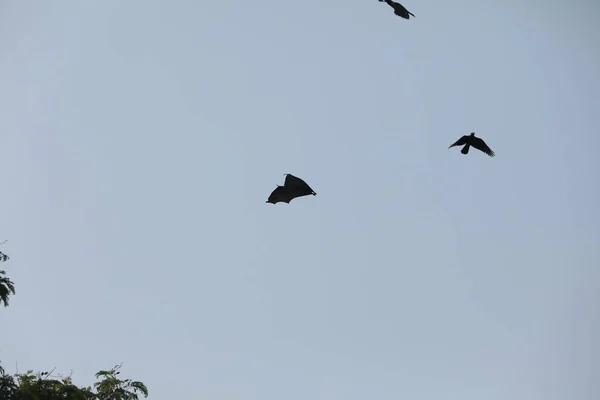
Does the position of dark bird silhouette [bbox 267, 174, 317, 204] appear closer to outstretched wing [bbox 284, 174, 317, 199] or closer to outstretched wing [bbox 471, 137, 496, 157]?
outstretched wing [bbox 284, 174, 317, 199]

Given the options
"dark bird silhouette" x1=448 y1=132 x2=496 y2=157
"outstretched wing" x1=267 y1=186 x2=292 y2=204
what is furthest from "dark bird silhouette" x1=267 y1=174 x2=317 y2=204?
"dark bird silhouette" x1=448 y1=132 x2=496 y2=157

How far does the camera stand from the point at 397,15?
22.6 m

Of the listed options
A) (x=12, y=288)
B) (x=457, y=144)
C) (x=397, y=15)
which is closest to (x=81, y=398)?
(x=12, y=288)

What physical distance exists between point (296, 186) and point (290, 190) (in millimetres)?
255

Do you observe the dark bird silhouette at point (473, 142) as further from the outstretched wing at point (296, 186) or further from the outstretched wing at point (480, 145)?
the outstretched wing at point (296, 186)

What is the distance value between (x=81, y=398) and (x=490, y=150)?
1440 cm

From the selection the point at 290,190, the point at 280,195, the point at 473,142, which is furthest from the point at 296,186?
the point at 473,142

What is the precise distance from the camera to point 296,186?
58.2 feet

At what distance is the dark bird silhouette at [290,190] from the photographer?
17.6 m

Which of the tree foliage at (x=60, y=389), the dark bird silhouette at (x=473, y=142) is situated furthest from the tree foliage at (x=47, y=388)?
the dark bird silhouette at (x=473, y=142)

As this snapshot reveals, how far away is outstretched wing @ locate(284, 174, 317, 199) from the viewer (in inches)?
693

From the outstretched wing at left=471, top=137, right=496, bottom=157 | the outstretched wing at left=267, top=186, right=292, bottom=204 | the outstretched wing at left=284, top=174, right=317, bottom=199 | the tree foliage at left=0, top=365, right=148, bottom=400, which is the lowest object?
the tree foliage at left=0, top=365, right=148, bottom=400

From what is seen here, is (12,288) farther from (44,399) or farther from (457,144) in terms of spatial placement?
(457,144)

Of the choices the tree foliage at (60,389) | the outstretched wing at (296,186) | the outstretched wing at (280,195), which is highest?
the outstretched wing at (296,186)
